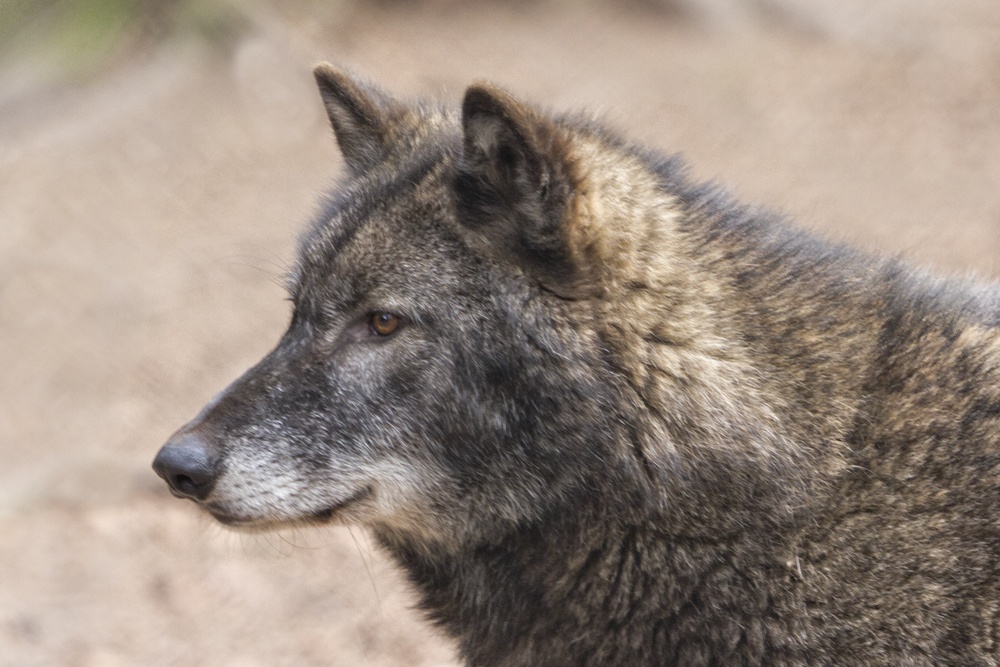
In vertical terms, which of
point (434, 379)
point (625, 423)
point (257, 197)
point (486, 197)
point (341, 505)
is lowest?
point (341, 505)

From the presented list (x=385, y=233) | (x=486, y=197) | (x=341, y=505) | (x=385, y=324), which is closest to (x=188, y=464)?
(x=341, y=505)

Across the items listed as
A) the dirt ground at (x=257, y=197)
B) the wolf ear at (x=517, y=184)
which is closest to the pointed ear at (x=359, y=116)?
the wolf ear at (x=517, y=184)

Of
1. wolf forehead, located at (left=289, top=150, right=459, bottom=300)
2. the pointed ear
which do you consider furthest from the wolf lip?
the pointed ear

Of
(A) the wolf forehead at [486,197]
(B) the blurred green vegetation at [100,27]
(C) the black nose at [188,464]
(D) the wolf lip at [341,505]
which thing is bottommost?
(C) the black nose at [188,464]

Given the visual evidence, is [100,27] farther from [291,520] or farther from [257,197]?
[291,520]

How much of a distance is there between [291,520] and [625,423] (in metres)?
1.21

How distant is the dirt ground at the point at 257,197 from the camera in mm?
6992

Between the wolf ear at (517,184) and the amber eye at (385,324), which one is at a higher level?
the wolf ear at (517,184)

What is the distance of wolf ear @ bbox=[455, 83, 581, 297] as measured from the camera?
350cm

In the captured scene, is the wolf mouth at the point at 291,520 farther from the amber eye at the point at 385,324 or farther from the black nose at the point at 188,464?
the amber eye at the point at 385,324

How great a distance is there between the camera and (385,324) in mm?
3885

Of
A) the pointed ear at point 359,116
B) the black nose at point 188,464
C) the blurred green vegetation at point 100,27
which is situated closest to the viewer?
the black nose at point 188,464

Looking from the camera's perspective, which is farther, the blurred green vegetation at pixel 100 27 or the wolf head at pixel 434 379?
the blurred green vegetation at pixel 100 27

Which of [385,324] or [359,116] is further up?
[359,116]
